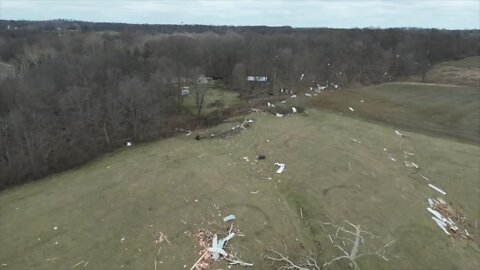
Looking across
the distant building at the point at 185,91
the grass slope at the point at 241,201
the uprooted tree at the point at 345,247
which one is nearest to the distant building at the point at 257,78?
the distant building at the point at 185,91

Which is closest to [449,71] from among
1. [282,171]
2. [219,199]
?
[282,171]

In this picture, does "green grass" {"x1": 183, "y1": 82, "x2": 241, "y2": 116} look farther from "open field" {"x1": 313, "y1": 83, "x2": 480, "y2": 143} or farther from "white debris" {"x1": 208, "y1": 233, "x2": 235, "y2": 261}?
"white debris" {"x1": 208, "y1": 233, "x2": 235, "y2": 261}

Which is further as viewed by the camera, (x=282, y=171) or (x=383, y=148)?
(x=383, y=148)

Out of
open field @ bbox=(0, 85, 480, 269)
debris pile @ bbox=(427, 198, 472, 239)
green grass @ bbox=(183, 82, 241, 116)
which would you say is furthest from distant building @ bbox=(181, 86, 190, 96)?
debris pile @ bbox=(427, 198, 472, 239)

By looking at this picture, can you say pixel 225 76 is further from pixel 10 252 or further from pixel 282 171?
pixel 10 252

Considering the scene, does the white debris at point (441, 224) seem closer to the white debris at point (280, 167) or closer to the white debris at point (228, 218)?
the white debris at point (280, 167)
